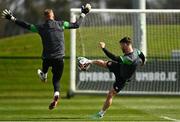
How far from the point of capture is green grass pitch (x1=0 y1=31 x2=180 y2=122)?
60.4 ft

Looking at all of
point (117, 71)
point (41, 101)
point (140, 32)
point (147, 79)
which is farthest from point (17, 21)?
point (147, 79)

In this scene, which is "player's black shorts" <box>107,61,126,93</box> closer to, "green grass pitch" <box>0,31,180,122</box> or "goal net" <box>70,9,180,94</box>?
"green grass pitch" <box>0,31,180,122</box>

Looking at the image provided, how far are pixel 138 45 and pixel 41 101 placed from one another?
4017 millimetres

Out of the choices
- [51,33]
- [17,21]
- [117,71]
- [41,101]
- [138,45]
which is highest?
[17,21]

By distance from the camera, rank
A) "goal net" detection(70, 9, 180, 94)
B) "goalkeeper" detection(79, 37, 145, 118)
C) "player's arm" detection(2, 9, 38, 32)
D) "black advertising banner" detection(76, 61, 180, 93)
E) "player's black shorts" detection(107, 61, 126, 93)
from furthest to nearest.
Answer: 1. "black advertising banner" detection(76, 61, 180, 93)
2. "goal net" detection(70, 9, 180, 94)
3. "player's arm" detection(2, 9, 38, 32)
4. "player's black shorts" detection(107, 61, 126, 93)
5. "goalkeeper" detection(79, 37, 145, 118)

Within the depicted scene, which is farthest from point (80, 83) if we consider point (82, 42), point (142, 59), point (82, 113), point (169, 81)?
point (142, 59)

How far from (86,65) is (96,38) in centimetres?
880

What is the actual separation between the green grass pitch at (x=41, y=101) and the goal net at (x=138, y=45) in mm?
533

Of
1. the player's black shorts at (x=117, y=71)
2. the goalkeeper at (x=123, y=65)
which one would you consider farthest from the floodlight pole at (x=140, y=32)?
the player's black shorts at (x=117, y=71)

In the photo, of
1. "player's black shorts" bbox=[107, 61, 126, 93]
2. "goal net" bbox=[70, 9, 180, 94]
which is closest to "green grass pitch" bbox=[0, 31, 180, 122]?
"goal net" bbox=[70, 9, 180, 94]

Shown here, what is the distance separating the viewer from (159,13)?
26.9 meters

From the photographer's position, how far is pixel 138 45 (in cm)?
2644

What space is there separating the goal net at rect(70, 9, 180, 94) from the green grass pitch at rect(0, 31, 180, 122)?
53cm

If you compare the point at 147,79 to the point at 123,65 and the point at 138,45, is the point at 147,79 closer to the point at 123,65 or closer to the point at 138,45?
the point at 138,45
